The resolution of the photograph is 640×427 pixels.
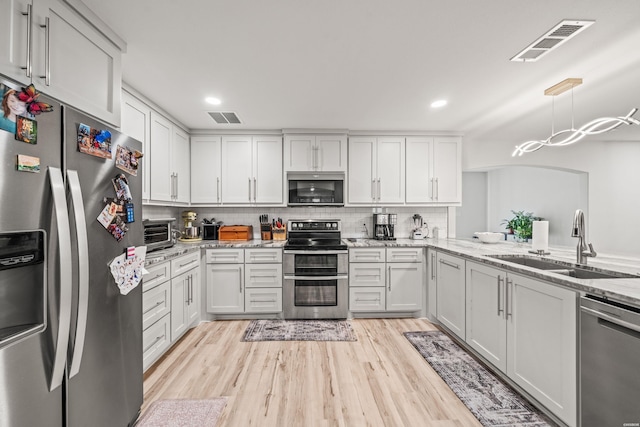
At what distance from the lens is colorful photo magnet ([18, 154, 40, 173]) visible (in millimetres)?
1052

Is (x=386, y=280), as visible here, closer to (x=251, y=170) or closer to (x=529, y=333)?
(x=529, y=333)

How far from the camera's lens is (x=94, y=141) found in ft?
4.62

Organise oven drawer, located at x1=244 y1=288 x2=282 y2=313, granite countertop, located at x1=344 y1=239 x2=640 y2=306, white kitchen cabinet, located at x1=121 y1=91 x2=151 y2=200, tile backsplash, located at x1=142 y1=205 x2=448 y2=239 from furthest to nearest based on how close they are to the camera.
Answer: tile backsplash, located at x1=142 y1=205 x2=448 y2=239
oven drawer, located at x1=244 y1=288 x2=282 y2=313
white kitchen cabinet, located at x1=121 y1=91 x2=151 y2=200
granite countertop, located at x1=344 y1=239 x2=640 y2=306

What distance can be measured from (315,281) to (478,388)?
1.94 metres

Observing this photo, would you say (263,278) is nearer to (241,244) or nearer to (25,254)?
(241,244)

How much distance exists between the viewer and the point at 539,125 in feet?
12.5

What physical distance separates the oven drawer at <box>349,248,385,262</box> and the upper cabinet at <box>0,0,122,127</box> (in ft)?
8.95

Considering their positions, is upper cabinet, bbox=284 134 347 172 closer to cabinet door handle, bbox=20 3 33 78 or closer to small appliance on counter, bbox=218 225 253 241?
small appliance on counter, bbox=218 225 253 241

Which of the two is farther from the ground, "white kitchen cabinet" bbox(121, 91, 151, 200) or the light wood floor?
"white kitchen cabinet" bbox(121, 91, 151, 200)

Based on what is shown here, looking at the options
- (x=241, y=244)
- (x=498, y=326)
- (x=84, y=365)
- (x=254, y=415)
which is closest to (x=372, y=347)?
(x=498, y=326)

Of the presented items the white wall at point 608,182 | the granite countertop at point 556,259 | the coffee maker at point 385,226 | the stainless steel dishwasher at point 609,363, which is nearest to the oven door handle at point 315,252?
the granite countertop at point 556,259

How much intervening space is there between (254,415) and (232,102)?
2.77 meters

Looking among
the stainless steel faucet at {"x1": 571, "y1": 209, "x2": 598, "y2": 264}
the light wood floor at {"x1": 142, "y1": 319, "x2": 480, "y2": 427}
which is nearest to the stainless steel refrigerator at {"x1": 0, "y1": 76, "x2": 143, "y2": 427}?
the light wood floor at {"x1": 142, "y1": 319, "x2": 480, "y2": 427}

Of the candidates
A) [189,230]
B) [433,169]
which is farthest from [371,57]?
[189,230]
